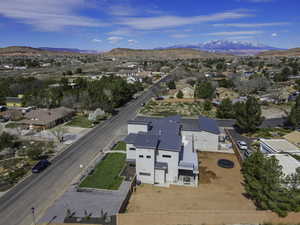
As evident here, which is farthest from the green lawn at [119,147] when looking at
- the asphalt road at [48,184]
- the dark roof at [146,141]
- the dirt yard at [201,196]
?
the dirt yard at [201,196]

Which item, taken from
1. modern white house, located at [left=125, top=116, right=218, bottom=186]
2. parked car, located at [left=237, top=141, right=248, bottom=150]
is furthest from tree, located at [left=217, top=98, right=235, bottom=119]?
modern white house, located at [left=125, top=116, right=218, bottom=186]

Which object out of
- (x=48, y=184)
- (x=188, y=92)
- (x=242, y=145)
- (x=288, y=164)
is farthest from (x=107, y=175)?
(x=188, y=92)

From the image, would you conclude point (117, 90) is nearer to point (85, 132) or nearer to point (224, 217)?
point (85, 132)

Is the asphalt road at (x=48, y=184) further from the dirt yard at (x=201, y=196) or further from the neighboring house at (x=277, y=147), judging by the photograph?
the neighboring house at (x=277, y=147)

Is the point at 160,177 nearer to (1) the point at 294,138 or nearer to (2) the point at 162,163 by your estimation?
(2) the point at 162,163

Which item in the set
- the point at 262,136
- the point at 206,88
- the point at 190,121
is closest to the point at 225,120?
the point at 262,136

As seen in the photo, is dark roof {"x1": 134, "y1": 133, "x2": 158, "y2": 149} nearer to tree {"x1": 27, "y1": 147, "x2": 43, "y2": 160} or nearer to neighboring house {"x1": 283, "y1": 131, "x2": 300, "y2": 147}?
tree {"x1": 27, "y1": 147, "x2": 43, "y2": 160}
